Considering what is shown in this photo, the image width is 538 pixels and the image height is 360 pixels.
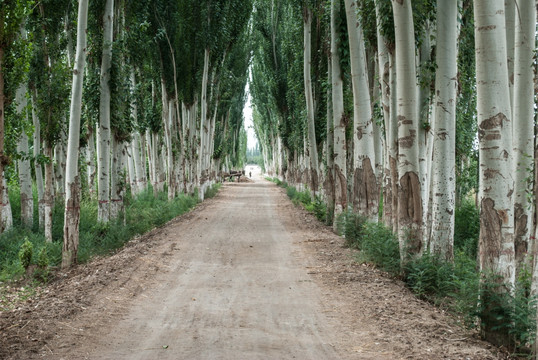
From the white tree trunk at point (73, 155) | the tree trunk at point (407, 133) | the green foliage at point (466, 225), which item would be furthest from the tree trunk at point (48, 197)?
the green foliage at point (466, 225)

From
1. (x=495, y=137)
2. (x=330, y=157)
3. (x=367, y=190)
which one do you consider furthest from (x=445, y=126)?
(x=330, y=157)

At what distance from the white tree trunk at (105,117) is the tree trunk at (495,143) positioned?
33.5ft

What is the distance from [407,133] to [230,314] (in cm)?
392

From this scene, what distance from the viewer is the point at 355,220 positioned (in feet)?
38.3

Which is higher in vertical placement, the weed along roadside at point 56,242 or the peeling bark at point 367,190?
→ the peeling bark at point 367,190

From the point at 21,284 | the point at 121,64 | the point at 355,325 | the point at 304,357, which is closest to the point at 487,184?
the point at 355,325

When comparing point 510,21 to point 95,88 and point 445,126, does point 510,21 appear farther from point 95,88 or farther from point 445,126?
point 95,88

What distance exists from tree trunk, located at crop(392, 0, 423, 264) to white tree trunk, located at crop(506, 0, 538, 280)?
1.47 meters

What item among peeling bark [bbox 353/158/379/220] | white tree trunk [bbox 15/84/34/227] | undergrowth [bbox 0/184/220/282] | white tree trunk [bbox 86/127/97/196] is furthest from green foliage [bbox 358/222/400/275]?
white tree trunk [bbox 86/127/97/196]

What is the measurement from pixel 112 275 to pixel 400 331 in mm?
5096

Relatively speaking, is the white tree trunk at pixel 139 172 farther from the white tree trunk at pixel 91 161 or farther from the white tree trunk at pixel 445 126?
the white tree trunk at pixel 445 126

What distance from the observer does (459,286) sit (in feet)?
20.3

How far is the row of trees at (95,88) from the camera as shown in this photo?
→ 988cm

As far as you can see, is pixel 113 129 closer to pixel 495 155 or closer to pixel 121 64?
pixel 121 64
